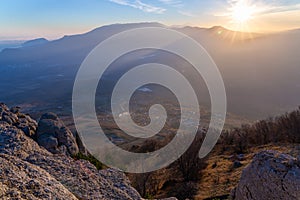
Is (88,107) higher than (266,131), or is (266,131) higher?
(266,131)

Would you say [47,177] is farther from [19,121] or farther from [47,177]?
[19,121]

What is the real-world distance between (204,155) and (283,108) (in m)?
91.2

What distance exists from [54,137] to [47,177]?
1307 centimetres

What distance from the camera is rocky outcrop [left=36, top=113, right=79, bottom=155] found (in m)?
16.7

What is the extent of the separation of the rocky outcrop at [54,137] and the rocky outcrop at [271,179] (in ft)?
35.9

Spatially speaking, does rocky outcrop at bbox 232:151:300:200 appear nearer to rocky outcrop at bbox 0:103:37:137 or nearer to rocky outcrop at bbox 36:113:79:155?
rocky outcrop at bbox 36:113:79:155

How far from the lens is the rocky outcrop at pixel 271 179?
8.41 m

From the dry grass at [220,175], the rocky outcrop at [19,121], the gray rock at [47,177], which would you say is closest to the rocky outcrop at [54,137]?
the rocky outcrop at [19,121]

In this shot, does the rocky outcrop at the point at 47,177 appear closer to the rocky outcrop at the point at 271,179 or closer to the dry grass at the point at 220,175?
the rocky outcrop at the point at 271,179

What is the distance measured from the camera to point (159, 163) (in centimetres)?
2541

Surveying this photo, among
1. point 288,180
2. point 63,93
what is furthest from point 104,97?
point 288,180

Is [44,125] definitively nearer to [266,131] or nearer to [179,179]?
[179,179]

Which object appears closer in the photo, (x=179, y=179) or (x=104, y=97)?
(x=179, y=179)

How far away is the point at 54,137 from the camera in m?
17.4
